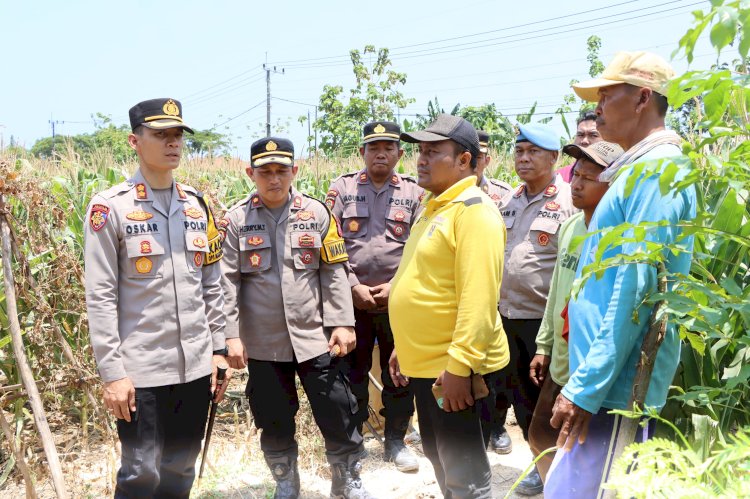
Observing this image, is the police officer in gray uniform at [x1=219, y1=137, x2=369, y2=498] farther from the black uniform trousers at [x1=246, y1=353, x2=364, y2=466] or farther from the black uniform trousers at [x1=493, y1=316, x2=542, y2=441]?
the black uniform trousers at [x1=493, y1=316, x2=542, y2=441]

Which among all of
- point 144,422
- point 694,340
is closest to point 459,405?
point 694,340

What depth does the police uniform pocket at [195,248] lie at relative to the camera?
11.1 ft

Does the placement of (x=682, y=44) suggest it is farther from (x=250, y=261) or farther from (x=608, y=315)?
(x=250, y=261)

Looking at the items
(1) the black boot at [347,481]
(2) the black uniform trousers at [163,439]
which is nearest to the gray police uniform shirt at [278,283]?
(2) the black uniform trousers at [163,439]

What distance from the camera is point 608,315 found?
2.08 meters

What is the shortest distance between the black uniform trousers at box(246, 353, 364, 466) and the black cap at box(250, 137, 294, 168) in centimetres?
109

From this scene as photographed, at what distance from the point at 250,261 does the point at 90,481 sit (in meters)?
1.64

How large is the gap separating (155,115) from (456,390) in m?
1.86

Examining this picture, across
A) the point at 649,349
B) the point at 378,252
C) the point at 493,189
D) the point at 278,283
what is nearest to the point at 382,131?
the point at 378,252

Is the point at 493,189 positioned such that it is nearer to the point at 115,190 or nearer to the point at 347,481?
the point at 347,481

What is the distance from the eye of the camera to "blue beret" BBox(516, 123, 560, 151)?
4.29m

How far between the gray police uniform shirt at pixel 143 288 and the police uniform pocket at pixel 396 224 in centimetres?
166

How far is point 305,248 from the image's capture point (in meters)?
3.98

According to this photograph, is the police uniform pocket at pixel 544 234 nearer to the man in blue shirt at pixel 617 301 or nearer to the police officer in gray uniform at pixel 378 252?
the police officer in gray uniform at pixel 378 252
